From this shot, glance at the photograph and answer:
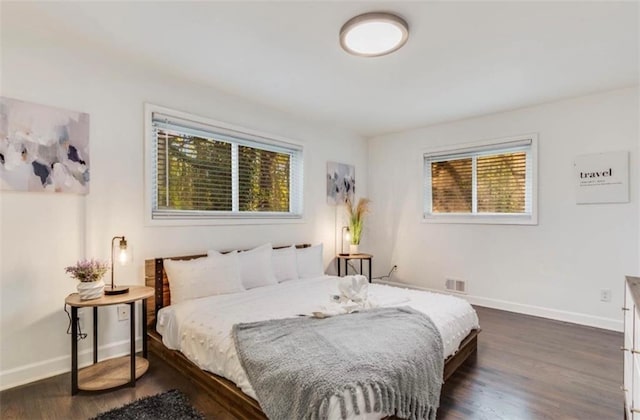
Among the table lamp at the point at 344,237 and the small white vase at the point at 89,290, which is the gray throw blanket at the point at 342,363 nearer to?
the small white vase at the point at 89,290

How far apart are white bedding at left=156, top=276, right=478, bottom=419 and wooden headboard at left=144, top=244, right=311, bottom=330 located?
171 mm

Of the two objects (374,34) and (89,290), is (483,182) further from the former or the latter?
(89,290)

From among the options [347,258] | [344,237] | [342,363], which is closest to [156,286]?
[342,363]

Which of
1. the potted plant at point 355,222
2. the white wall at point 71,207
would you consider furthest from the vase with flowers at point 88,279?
the potted plant at point 355,222

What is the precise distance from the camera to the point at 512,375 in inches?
93.6

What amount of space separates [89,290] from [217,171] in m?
1.68

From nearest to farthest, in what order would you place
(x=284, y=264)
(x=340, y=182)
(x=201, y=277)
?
(x=201, y=277) → (x=284, y=264) → (x=340, y=182)

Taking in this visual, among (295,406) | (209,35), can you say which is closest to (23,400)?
(295,406)

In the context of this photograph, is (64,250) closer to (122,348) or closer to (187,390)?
(122,348)

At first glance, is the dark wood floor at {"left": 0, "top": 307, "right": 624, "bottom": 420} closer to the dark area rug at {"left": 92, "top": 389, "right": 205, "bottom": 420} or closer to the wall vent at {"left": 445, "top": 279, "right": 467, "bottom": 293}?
the dark area rug at {"left": 92, "top": 389, "right": 205, "bottom": 420}

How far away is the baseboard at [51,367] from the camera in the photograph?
86.3 inches

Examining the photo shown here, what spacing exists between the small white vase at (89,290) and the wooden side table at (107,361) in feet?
0.11

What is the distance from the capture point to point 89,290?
2182mm

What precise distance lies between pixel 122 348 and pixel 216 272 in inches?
37.4
